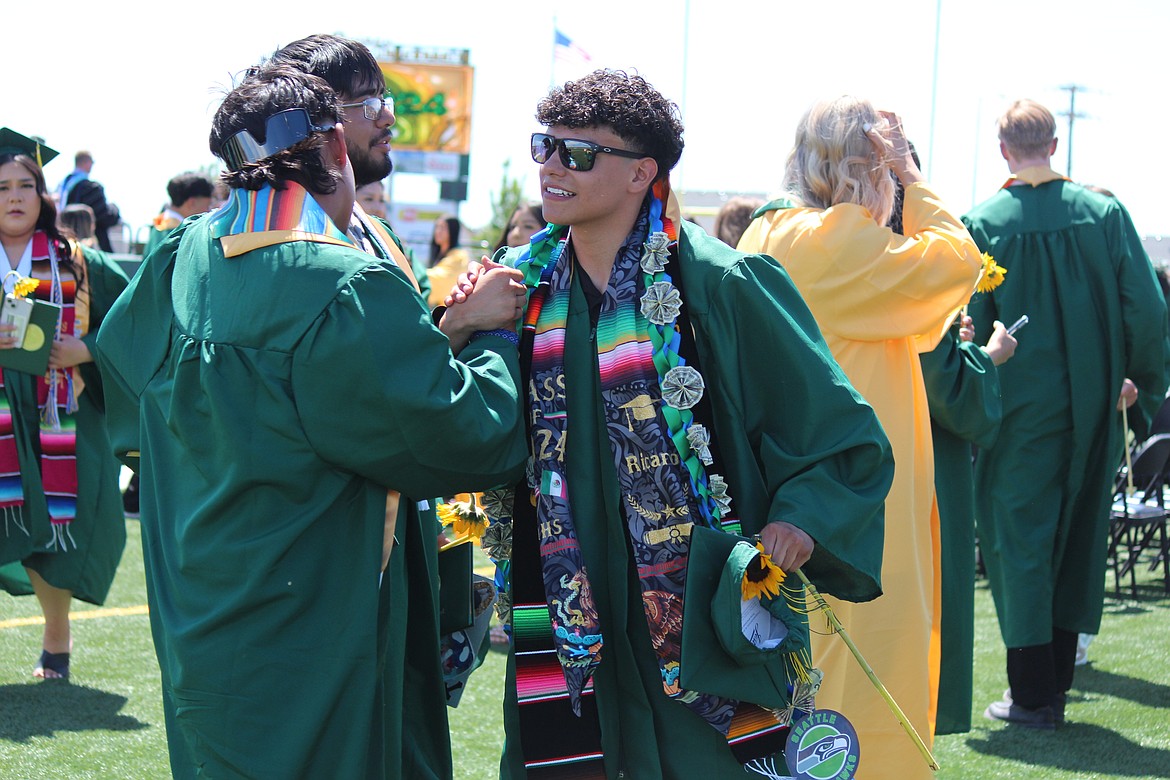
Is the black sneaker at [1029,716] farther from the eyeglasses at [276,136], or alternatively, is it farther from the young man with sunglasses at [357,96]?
the eyeglasses at [276,136]

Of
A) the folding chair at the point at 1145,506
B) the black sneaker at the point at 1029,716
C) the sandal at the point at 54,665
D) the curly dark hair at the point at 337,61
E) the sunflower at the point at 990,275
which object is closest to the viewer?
the curly dark hair at the point at 337,61

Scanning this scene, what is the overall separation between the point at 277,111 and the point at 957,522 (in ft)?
9.52

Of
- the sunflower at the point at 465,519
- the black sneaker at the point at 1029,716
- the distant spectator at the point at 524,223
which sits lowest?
the black sneaker at the point at 1029,716

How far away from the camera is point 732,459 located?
2914mm

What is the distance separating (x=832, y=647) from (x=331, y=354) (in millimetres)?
2027

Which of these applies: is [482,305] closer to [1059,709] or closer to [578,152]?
[578,152]

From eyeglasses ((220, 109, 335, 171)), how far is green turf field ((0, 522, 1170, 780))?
2.50 metres

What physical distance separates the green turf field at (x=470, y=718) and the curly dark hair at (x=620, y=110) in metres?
2.04

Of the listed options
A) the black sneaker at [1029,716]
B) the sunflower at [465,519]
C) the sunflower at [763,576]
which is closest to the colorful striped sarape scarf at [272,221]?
the sunflower at [465,519]

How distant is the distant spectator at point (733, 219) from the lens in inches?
276

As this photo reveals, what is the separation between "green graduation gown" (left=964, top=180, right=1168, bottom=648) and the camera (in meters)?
5.71

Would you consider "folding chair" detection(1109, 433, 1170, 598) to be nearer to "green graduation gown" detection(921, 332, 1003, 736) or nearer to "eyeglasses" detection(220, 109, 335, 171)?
"green graduation gown" detection(921, 332, 1003, 736)

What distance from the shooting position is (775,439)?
2.92 m

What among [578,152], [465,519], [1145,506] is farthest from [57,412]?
[1145,506]
